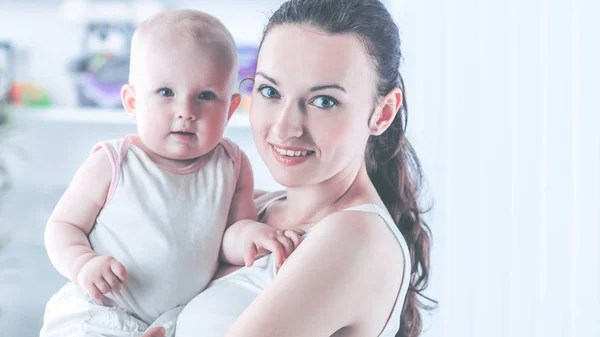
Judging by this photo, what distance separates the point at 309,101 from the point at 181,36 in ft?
0.99

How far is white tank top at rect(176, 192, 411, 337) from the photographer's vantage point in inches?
45.9

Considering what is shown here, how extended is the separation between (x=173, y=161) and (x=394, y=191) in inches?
18.7

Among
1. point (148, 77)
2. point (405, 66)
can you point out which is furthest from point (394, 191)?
point (405, 66)

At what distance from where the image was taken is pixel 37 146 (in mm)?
3545

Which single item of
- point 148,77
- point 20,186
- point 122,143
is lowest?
point 20,186

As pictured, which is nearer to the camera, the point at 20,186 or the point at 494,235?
the point at 494,235

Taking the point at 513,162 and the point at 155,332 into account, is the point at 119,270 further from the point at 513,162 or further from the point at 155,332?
the point at 513,162

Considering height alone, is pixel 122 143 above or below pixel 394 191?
above

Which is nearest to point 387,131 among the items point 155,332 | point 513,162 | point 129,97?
point 129,97

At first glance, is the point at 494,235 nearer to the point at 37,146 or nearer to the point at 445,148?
the point at 445,148

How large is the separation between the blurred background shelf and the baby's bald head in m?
1.93

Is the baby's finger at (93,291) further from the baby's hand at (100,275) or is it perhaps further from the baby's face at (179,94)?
the baby's face at (179,94)

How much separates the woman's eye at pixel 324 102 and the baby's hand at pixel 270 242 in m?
0.22

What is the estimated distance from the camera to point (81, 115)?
3.25 metres
